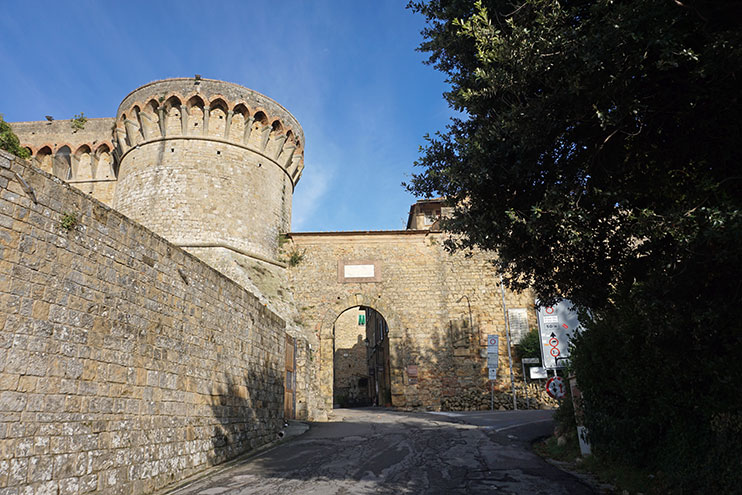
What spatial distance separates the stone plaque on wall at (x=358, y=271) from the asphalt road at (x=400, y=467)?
9353 millimetres

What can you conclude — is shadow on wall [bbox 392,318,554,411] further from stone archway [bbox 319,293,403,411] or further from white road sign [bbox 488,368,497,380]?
white road sign [bbox 488,368,497,380]

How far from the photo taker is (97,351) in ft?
15.4

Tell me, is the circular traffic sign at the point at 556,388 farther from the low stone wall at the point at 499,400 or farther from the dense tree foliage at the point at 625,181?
the low stone wall at the point at 499,400

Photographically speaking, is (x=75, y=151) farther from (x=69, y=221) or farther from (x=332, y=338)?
(x=69, y=221)

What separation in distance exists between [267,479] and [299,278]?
43.6 feet

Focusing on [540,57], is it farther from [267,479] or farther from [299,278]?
[299,278]

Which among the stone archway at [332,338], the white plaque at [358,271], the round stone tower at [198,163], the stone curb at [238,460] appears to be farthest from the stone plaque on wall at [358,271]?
the stone curb at [238,460]

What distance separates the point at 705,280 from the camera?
338cm

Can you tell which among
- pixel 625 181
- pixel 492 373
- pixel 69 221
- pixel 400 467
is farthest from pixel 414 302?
pixel 69 221

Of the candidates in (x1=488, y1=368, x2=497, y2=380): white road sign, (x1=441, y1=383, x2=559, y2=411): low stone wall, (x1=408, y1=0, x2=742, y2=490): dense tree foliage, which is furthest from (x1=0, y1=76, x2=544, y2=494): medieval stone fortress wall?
(x1=408, y1=0, x2=742, y2=490): dense tree foliage

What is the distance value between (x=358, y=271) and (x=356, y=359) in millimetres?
16079

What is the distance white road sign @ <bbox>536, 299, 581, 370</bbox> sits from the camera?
33.5ft

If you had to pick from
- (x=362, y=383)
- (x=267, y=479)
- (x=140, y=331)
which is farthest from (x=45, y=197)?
(x=362, y=383)

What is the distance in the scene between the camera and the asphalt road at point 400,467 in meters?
5.13
